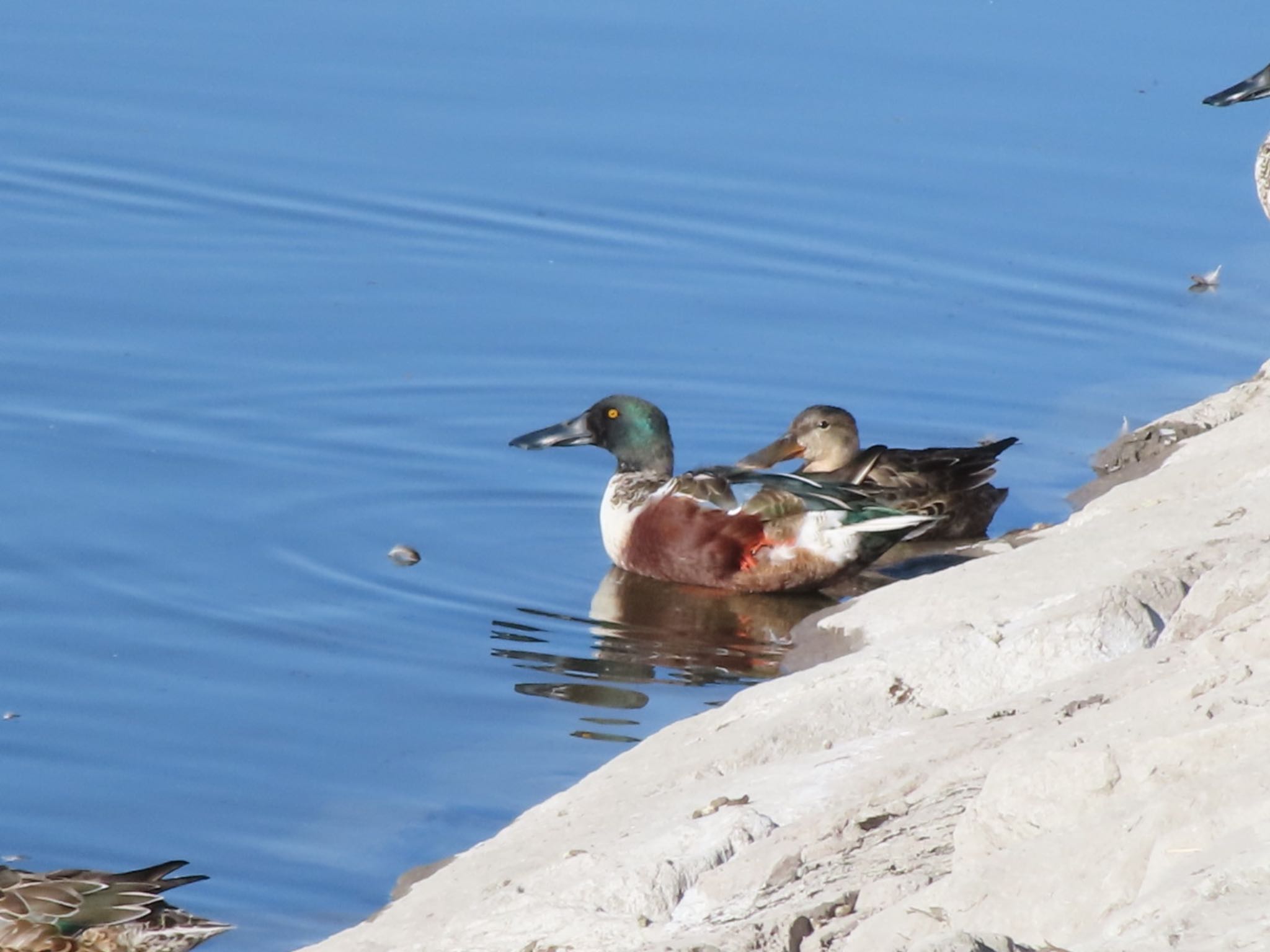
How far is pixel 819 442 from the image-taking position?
9.52 meters

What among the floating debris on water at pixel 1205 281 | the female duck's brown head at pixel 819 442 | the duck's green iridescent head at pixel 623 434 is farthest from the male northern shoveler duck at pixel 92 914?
the floating debris on water at pixel 1205 281

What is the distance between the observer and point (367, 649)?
25.1 ft

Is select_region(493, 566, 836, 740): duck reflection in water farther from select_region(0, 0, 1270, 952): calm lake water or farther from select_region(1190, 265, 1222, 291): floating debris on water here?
select_region(1190, 265, 1222, 291): floating debris on water

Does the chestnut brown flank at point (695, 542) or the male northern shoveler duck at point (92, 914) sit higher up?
the chestnut brown flank at point (695, 542)

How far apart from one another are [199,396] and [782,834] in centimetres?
587

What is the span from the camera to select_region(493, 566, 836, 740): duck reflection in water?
24.7ft

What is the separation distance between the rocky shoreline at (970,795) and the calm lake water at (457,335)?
864 millimetres

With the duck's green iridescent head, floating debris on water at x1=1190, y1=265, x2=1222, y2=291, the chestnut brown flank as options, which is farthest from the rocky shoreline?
floating debris on water at x1=1190, y1=265, x2=1222, y2=291

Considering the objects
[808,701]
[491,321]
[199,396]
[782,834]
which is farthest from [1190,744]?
[491,321]

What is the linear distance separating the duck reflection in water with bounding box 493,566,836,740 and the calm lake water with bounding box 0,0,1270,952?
29 mm

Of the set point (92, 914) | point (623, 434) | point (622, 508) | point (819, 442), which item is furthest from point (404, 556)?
point (92, 914)

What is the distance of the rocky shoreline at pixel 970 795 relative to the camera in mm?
3547

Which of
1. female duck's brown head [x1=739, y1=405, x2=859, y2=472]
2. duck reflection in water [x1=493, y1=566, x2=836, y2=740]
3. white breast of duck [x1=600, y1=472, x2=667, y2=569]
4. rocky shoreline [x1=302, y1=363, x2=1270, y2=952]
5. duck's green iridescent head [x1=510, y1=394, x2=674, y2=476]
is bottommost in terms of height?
rocky shoreline [x1=302, y1=363, x2=1270, y2=952]

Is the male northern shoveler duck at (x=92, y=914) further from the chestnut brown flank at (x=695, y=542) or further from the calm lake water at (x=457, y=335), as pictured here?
the chestnut brown flank at (x=695, y=542)
